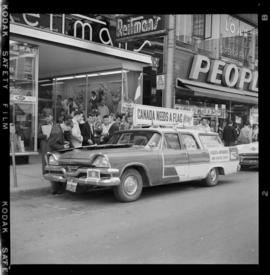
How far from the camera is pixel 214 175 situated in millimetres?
9352

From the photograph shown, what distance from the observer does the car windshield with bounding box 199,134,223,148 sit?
Result: 9.17m

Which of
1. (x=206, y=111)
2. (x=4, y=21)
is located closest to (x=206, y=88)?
(x=206, y=111)

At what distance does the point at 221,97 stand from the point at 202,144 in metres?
6.39

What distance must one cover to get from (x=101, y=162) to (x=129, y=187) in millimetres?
777

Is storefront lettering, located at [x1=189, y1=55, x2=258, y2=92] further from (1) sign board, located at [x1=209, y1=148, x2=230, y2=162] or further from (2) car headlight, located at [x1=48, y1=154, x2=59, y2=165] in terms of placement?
(2) car headlight, located at [x1=48, y1=154, x2=59, y2=165]

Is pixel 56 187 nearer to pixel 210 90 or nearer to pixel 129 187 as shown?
pixel 129 187

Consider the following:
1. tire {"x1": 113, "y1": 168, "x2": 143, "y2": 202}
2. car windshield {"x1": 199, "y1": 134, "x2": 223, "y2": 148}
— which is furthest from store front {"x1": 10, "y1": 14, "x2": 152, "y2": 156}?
car windshield {"x1": 199, "y1": 134, "x2": 223, "y2": 148}

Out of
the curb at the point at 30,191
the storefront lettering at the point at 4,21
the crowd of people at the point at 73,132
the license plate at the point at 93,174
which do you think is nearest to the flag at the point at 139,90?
the crowd of people at the point at 73,132

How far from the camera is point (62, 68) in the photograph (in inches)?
621

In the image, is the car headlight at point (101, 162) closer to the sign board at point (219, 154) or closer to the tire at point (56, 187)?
the tire at point (56, 187)
